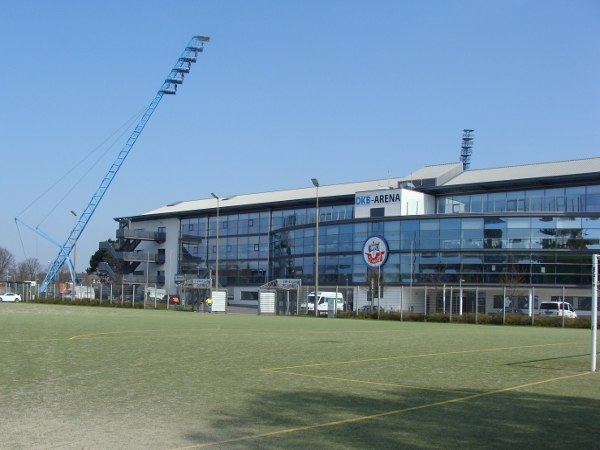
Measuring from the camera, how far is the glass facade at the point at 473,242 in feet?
194

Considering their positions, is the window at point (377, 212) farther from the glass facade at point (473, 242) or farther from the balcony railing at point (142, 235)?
the balcony railing at point (142, 235)

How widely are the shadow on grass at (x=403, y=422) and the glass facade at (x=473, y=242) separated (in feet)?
173

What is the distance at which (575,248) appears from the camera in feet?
193

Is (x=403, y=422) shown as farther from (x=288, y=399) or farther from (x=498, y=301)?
(x=498, y=301)

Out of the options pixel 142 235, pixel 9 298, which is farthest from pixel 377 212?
pixel 9 298

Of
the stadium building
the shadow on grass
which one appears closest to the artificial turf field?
the shadow on grass

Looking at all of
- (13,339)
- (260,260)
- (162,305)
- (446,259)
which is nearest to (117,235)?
(260,260)

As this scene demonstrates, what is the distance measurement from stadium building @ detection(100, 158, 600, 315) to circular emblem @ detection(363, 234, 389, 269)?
0.13m

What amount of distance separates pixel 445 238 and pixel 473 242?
2510mm

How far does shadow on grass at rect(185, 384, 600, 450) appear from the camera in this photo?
684 cm

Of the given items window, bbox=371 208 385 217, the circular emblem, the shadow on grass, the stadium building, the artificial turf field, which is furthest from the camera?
window, bbox=371 208 385 217

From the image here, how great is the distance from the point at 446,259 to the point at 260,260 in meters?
31.2

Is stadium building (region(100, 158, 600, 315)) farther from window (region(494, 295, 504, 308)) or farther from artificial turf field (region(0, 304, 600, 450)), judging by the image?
artificial turf field (region(0, 304, 600, 450))

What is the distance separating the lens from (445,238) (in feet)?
205
